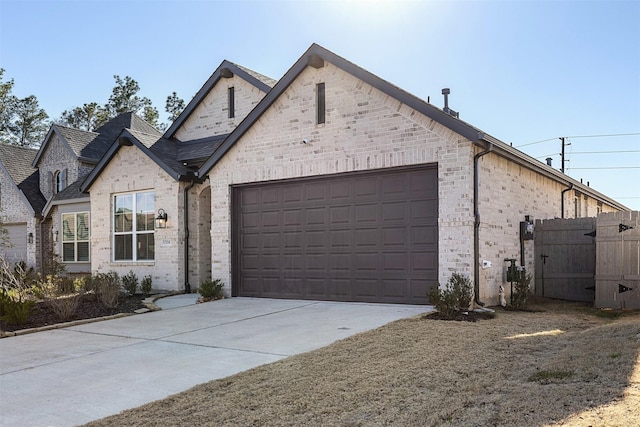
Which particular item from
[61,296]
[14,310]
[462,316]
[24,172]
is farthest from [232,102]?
[24,172]

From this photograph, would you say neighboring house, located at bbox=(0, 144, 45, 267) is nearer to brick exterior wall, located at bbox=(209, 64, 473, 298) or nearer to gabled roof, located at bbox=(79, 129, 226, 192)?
gabled roof, located at bbox=(79, 129, 226, 192)

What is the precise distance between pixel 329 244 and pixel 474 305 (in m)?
3.71

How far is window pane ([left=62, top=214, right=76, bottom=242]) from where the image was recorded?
68.8ft

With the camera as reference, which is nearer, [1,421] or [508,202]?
[1,421]

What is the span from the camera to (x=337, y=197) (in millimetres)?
12633

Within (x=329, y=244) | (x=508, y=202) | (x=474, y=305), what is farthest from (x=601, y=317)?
(x=329, y=244)

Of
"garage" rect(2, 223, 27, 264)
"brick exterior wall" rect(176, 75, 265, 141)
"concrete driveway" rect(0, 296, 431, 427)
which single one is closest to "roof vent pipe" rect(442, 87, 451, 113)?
"concrete driveway" rect(0, 296, 431, 427)

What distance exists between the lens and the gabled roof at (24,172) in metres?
24.0

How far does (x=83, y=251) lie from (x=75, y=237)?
76cm

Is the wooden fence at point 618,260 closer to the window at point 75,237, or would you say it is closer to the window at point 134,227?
the window at point 134,227

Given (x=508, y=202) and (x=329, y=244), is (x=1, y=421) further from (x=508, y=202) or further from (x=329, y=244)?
(x=508, y=202)

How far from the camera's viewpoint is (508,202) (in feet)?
40.5

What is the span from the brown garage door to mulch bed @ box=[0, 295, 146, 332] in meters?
2.78

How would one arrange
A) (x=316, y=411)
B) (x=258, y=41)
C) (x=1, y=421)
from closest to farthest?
1. (x=316, y=411)
2. (x=1, y=421)
3. (x=258, y=41)
